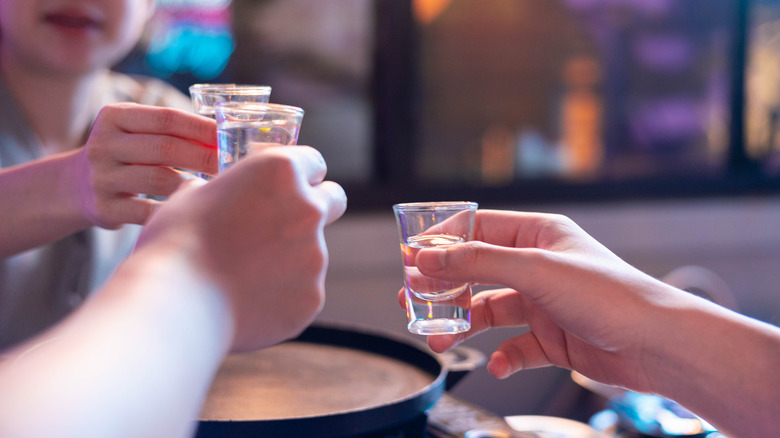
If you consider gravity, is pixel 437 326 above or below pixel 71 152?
below

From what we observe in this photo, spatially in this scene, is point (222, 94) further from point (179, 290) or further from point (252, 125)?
point (179, 290)

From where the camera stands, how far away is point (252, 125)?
0.88 metres

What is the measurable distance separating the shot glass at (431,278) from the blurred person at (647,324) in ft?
0.16

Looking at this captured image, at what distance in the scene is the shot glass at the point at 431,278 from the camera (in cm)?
97

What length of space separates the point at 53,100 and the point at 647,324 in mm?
1441

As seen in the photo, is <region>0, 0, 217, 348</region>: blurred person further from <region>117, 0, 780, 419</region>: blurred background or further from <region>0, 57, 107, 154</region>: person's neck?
<region>117, 0, 780, 419</region>: blurred background

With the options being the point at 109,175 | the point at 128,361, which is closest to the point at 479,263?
the point at 128,361

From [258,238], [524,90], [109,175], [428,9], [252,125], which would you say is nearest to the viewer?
[258,238]

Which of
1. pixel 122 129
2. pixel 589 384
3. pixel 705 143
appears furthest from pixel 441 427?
pixel 705 143

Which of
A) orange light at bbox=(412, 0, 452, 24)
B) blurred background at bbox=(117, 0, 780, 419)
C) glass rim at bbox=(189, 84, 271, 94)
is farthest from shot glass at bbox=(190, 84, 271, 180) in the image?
orange light at bbox=(412, 0, 452, 24)

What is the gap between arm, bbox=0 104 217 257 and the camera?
1045mm

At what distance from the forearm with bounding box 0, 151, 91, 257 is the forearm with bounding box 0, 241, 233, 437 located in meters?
0.68

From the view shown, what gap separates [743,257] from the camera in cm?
379

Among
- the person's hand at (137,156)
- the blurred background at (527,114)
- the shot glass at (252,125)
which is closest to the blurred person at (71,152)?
the person's hand at (137,156)
